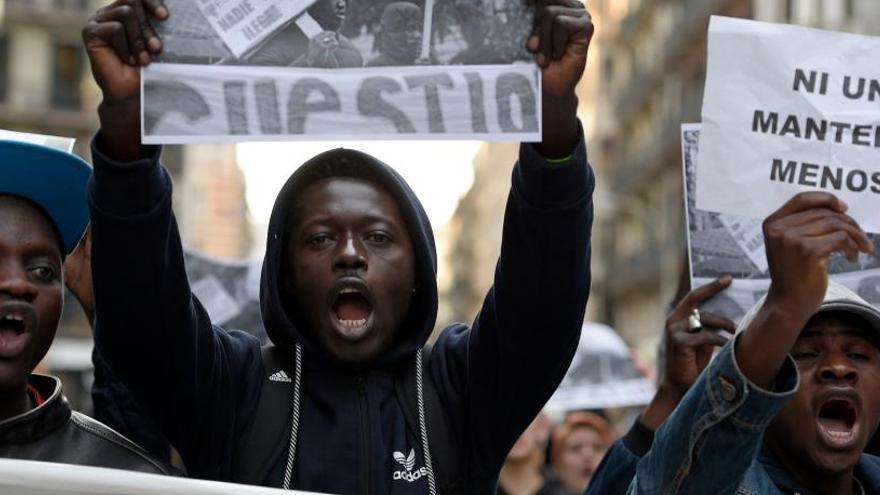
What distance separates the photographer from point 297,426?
327 centimetres

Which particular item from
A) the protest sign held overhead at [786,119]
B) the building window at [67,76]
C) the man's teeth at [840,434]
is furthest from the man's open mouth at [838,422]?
the building window at [67,76]

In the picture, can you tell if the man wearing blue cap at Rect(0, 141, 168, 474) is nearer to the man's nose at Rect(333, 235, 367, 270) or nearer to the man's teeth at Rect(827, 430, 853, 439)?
the man's nose at Rect(333, 235, 367, 270)

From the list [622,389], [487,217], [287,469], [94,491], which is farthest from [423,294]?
[487,217]

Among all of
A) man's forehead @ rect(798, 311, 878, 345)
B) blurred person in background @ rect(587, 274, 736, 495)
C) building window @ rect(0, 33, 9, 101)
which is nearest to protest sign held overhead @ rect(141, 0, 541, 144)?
man's forehead @ rect(798, 311, 878, 345)

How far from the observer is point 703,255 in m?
4.18

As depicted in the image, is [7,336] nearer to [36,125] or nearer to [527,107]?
[527,107]

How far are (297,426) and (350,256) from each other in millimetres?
363

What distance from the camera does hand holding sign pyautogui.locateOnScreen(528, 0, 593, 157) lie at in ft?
9.87

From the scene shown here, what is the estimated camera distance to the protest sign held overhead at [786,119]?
350 centimetres

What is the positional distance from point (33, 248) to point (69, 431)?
0.39 m

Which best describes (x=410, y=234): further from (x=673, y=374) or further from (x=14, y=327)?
(x=673, y=374)

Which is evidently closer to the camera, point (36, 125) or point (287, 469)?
point (287, 469)

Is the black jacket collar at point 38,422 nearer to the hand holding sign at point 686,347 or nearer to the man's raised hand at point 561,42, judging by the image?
the man's raised hand at point 561,42

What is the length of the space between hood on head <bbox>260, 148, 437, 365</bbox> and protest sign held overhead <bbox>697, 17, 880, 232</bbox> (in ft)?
2.02
